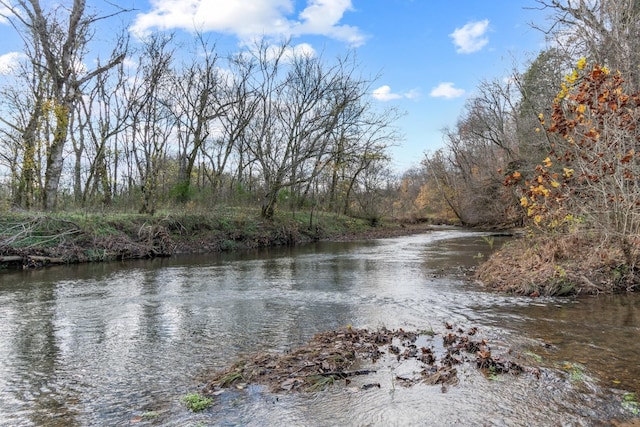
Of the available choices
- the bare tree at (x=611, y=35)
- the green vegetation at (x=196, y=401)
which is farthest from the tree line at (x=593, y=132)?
the green vegetation at (x=196, y=401)

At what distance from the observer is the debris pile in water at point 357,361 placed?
4.44 metres

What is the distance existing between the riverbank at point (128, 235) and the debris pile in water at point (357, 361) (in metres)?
12.7

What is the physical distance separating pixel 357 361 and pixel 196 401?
6.33 feet

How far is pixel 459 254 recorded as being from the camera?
1734 centimetres

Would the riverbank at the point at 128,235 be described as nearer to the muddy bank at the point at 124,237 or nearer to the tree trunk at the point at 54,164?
the muddy bank at the point at 124,237

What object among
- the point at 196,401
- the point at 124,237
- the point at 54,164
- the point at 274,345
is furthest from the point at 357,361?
the point at 54,164

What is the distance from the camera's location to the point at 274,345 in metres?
5.89

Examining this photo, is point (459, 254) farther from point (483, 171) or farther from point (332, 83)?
point (483, 171)

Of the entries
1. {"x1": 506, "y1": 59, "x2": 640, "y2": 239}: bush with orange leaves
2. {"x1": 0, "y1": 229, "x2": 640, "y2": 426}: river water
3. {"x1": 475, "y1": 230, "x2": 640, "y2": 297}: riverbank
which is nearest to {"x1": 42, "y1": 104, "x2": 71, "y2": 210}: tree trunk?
{"x1": 0, "y1": 229, "x2": 640, "y2": 426}: river water

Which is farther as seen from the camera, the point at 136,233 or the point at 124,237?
the point at 136,233

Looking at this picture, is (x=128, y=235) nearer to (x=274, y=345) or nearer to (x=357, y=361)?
(x=274, y=345)

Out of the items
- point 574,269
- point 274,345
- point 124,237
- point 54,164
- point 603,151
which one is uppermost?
point 54,164

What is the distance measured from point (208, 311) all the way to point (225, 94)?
2359cm

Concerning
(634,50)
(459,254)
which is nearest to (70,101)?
(459,254)
